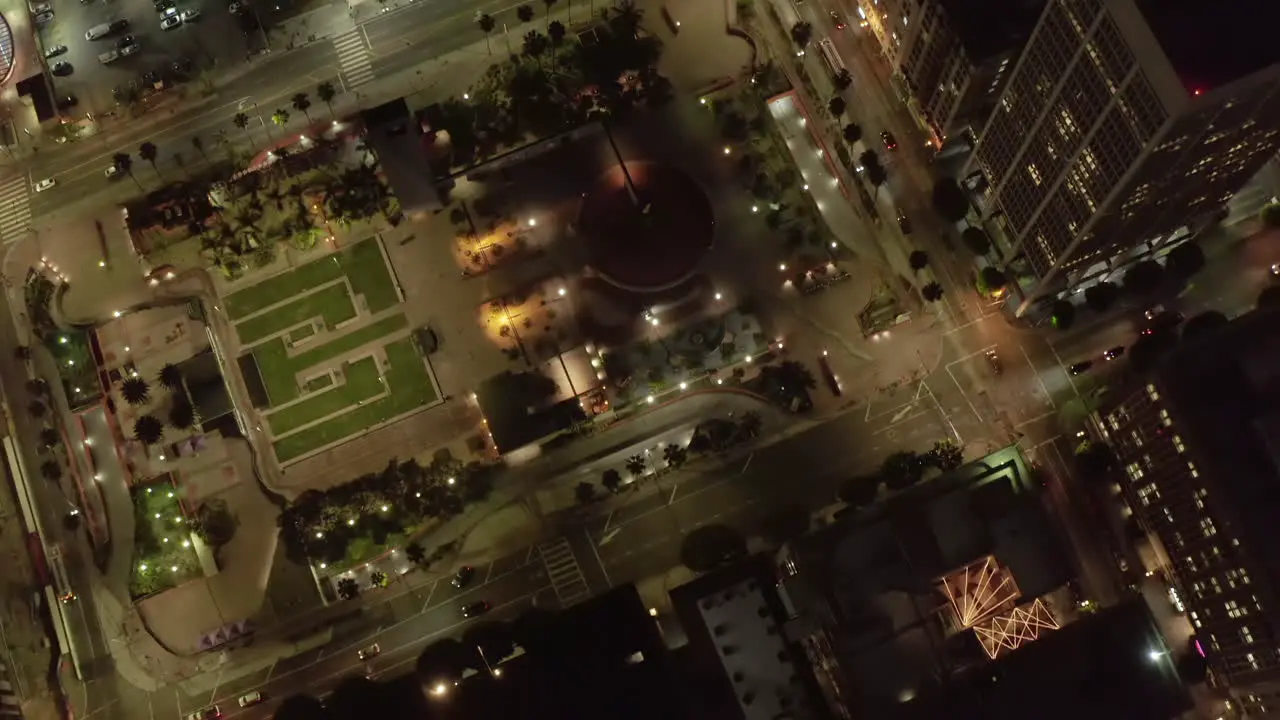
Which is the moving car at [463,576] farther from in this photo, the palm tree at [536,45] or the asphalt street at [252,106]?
the palm tree at [536,45]

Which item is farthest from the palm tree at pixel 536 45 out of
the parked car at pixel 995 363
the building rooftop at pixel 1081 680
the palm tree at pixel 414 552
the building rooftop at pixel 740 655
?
the building rooftop at pixel 1081 680

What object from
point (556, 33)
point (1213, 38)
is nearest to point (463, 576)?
point (556, 33)

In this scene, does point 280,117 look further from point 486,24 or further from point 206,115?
point 486,24

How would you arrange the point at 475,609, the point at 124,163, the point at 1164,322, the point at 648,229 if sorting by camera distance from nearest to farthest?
the point at 475,609, the point at 1164,322, the point at 648,229, the point at 124,163

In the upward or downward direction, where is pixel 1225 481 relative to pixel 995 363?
downward

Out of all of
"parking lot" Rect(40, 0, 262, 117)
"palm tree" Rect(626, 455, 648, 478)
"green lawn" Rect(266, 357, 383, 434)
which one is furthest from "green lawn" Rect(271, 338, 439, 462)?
"parking lot" Rect(40, 0, 262, 117)

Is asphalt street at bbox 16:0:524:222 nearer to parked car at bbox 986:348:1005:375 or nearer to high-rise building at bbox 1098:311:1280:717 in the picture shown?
parked car at bbox 986:348:1005:375

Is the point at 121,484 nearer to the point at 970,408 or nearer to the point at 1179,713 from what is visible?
the point at 970,408
